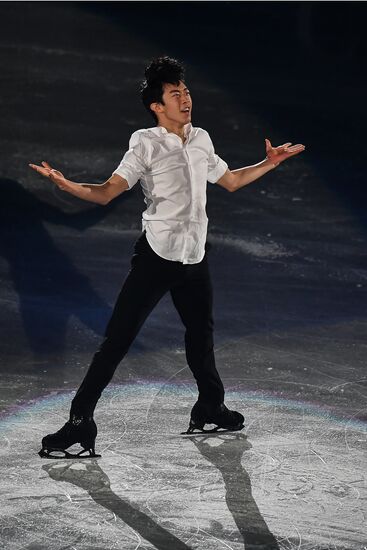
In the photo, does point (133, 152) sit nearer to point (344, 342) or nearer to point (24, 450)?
point (24, 450)

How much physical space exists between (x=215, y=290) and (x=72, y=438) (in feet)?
8.23

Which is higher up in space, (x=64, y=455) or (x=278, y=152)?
(x=278, y=152)

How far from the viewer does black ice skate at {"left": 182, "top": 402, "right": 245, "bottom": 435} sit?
574cm

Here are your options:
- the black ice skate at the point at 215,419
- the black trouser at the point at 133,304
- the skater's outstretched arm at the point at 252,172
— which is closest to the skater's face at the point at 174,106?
the skater's outstretched arm at the point at 252,172

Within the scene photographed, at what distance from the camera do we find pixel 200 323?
5.65 meters

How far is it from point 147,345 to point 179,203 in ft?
5.59

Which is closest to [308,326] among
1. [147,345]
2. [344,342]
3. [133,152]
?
[344,342]

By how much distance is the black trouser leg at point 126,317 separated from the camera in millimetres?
5414

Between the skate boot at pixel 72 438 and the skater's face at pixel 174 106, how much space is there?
1426 mm

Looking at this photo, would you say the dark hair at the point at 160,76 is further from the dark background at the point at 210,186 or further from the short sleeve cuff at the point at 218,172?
the dark background at the point at 210,186

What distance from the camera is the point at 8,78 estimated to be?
10367mm

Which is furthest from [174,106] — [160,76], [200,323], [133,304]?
[200,323]

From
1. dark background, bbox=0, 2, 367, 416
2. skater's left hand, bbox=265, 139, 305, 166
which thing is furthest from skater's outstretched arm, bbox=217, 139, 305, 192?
dark background, bbox=0, 2, 367, 416

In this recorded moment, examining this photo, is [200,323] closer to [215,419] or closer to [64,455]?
[215,419]
